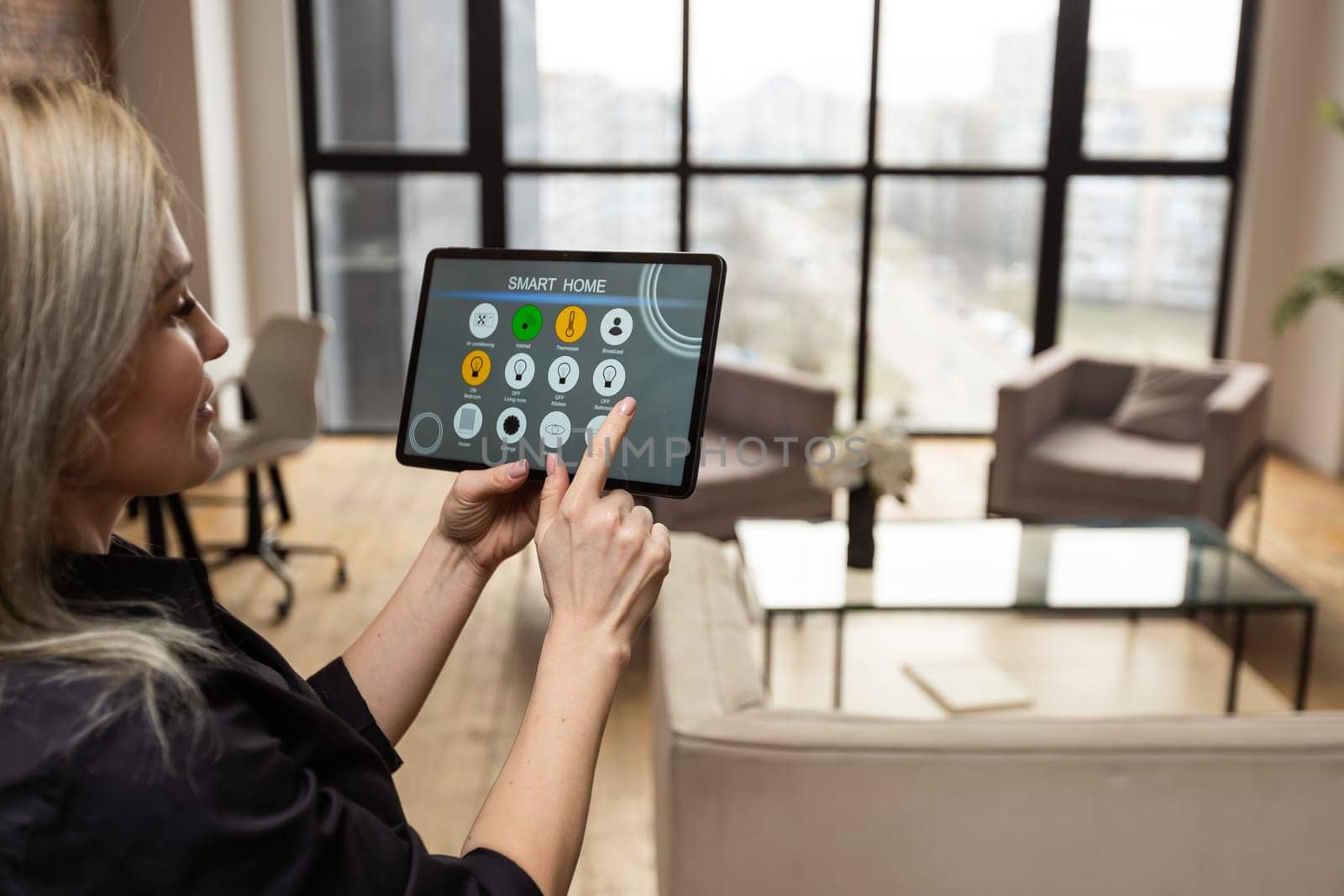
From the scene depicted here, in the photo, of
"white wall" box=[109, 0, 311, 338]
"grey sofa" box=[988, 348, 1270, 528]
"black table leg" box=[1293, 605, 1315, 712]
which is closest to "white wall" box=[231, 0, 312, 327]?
"white wall" box=[109, 0, 311, 338]

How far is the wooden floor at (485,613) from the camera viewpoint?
2.65 metres

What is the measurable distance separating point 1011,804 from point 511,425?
76cm

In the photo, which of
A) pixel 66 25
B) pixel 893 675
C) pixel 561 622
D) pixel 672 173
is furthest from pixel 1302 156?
pixel 561 622

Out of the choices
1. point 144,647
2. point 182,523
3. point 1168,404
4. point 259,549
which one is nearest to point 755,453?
point 1168,404

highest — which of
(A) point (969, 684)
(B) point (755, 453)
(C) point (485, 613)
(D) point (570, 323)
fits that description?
(D) point (570, 323)

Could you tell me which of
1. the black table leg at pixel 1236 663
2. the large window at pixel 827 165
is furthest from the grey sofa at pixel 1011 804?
the large window at pixel 827 165

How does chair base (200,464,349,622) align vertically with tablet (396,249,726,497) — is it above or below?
below

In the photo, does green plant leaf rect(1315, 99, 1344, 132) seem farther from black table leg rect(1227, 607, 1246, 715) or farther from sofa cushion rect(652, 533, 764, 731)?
sofa cushion rect(652, 533, 764, 731)

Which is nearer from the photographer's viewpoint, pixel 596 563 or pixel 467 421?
pixel 596 563

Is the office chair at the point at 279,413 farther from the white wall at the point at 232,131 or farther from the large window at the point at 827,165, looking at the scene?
the large window at the point at 827,165

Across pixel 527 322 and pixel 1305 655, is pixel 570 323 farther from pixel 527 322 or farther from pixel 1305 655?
pixel 1305 655

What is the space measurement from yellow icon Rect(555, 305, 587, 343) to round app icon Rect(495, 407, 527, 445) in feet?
0.25

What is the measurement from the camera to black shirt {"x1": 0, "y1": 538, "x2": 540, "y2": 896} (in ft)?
2.19

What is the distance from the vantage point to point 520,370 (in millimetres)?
1077
